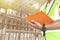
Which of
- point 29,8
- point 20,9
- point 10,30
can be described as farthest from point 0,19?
point 29,8

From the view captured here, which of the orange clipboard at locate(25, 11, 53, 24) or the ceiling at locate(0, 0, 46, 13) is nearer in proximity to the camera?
the orange clipboard at locate(25, 11, 53, 24)

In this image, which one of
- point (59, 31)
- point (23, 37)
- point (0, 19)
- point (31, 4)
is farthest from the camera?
point (31, 4)

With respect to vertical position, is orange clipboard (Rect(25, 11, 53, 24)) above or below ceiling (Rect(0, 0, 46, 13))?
below

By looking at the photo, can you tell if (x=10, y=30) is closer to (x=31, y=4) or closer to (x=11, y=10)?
(x=11, y=10)

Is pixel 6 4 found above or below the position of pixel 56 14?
above

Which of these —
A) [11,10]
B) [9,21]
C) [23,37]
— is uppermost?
[11,10]

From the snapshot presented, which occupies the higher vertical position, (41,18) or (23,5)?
(23,5)

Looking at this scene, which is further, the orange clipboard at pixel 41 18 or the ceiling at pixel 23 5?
the ceiling at pixel 23 5

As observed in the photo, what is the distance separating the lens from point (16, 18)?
4.50 ft

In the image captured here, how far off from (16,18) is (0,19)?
0.18m

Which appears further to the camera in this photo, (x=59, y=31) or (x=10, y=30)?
(x=10, y=30)

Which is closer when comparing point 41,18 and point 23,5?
point 41,18

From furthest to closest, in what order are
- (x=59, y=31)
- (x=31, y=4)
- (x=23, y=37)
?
(x=31, y=4) → (x=23, y=37) → (x=59, y=31)

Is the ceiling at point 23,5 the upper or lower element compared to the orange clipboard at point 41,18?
upper
